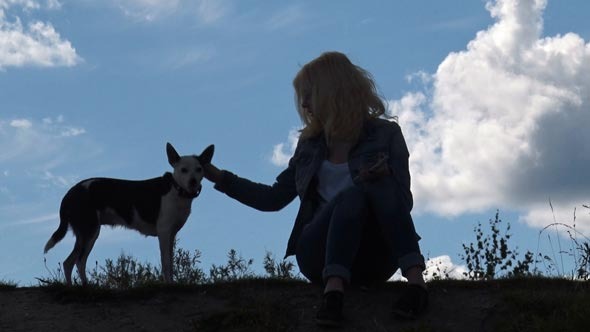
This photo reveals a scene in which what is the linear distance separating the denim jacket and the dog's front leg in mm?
2250

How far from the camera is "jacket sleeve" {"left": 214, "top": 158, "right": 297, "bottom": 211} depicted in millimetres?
6242

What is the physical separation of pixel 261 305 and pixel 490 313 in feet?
5.81

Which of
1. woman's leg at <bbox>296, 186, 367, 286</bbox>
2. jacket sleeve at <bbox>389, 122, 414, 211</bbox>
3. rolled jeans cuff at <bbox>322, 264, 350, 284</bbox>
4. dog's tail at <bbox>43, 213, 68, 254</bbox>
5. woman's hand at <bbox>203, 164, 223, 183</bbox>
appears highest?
dog's tail at <bbox>43, 213, 68, 254</bbox>

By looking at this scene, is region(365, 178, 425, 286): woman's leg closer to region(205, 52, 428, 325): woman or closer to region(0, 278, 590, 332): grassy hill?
region(205, 52, 428, 325): woman

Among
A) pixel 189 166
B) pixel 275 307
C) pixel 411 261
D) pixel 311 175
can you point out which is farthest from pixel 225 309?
pixel 189 166

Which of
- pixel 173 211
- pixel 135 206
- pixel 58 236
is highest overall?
pixel 135 206

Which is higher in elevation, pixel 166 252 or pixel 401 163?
pixel 166 252

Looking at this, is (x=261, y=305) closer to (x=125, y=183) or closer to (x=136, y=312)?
(x=136, y=312)

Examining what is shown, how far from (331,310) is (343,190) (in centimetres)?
85

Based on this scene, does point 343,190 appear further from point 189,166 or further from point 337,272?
point 189,166

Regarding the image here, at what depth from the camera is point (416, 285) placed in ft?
17.9

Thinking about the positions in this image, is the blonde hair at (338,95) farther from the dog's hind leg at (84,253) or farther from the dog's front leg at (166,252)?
the dog's hind leg at (84,253)

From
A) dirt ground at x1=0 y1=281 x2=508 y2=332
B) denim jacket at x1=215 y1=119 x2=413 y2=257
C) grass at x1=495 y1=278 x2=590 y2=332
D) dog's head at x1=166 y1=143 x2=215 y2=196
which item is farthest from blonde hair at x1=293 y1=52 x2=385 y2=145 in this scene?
dog's head at x1=166 y1=143 x2=215 y2=196

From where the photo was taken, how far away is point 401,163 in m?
5.56
